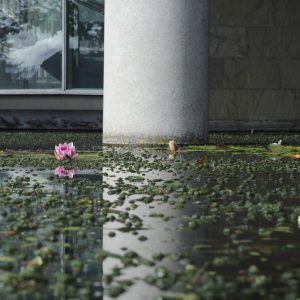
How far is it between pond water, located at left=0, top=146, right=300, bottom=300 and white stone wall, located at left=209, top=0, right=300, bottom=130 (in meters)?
8.17

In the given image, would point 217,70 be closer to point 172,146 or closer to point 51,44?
point 51,44

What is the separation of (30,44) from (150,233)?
13.4 m

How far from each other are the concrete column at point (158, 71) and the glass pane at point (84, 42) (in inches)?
188

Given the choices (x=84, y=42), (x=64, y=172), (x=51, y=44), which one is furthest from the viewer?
(x=51, y=44)

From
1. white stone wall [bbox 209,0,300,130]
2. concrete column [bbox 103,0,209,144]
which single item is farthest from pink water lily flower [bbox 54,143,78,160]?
white stone wall [bbox 209,0,300,130]

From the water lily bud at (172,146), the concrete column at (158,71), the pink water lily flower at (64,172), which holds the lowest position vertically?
the pink water lily flower at (64,172)

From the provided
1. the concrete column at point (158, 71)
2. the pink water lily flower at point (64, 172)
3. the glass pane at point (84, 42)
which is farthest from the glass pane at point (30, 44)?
the pink water lily flower at point (64, 172)

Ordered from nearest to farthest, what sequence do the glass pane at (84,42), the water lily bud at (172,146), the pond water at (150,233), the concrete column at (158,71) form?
1. the pond water at (150,233)
2. the water lily bud at (172,146)
3. the concrete column at (158,71)
4. the glass pane at (84,42)

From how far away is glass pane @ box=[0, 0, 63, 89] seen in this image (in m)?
18.0

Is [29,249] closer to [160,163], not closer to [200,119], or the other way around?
[160,163]

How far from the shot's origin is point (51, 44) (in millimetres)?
18062

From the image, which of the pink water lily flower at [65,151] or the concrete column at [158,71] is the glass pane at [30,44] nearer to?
the concrete column at [158,71]

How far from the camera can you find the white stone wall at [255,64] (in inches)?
698

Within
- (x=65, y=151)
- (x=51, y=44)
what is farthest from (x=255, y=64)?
(x=65, y=151)
